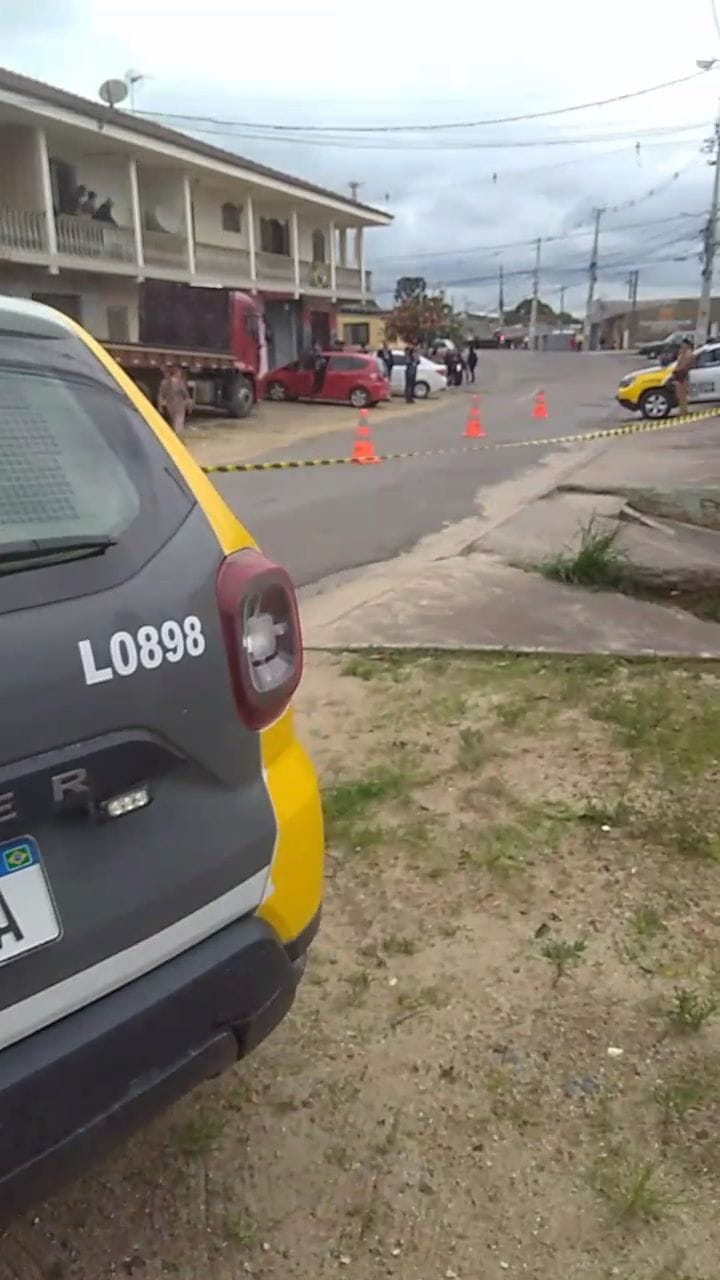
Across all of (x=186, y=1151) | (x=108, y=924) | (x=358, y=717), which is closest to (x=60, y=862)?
(x=108, y=924)

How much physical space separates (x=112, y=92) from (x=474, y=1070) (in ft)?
100

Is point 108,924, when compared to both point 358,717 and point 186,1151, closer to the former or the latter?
point 186,1151

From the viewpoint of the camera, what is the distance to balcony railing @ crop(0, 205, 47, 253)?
936 inches

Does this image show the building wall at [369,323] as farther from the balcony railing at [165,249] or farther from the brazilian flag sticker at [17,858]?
the brazilian flag sticker at [17,858]

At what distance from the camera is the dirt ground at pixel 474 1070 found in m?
2.12

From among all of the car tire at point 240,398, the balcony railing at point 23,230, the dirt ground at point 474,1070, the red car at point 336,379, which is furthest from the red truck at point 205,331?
the dirt ground at point 474,1070

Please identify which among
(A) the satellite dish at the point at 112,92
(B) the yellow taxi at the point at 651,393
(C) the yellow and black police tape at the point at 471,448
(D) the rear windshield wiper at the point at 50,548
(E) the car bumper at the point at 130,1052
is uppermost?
(A) the satellite dish at the point at 112,92

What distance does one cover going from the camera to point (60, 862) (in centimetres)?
165

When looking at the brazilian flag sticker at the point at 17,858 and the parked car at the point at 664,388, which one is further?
the parked car at the point at 664,388

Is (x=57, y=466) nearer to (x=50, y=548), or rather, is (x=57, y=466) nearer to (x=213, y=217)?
(x=50, y=548)

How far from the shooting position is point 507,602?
663cm

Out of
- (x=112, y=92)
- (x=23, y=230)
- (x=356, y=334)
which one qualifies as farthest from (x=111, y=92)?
(x=356, y=334)

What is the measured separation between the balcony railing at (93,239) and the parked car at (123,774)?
84.8 feet

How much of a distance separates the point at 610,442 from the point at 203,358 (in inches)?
377
